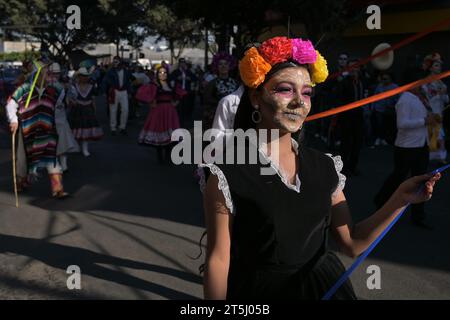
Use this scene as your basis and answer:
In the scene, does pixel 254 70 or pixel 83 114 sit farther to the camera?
pixel 83 114

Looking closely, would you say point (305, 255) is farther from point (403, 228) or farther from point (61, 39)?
point (61, 39)

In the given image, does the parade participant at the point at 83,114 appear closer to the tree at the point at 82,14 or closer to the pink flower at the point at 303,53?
the pink flower at the point at 303,53

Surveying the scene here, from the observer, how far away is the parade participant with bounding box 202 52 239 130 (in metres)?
6.99

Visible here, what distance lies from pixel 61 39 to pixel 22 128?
37974mm

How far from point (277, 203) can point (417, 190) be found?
56 cm

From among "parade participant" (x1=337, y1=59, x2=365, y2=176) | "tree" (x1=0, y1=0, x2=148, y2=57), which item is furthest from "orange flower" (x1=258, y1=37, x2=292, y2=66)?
"tree" (x1=0, y1=0, x2=148, y2=57)

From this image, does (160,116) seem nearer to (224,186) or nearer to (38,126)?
(38,126)

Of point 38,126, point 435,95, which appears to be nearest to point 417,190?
point 435,95

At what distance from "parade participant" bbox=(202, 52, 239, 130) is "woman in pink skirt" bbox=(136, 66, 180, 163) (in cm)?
332

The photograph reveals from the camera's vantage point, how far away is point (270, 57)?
88.4 inches

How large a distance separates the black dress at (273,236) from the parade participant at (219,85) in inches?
190

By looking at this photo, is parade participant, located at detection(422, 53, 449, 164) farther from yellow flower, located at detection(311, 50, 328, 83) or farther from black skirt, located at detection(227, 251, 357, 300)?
black skirt, located at detection(227, 251, 357, 300)
